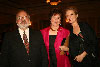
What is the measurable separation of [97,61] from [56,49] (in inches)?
33.9

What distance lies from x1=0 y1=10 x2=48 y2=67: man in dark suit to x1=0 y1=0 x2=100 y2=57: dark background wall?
547 centimetres

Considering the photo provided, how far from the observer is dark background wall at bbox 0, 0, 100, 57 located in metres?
7.50

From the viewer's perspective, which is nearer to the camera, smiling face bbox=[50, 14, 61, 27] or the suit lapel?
the suit lapel

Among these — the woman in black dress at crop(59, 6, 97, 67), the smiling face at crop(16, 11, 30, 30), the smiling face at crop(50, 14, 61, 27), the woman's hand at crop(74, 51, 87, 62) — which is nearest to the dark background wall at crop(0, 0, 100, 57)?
the smiling face at crop(50, 14, 61, 27)

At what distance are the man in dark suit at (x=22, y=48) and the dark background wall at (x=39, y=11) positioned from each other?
5468 mm

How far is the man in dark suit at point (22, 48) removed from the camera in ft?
6.68

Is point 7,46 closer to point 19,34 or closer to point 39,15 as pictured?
point 19,34

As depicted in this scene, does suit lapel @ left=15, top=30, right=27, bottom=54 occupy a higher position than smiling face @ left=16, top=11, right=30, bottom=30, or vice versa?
smiling face @ left=16, top=11, right=30, bottom=30

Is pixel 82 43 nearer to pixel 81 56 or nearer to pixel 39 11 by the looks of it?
pixel 81 56

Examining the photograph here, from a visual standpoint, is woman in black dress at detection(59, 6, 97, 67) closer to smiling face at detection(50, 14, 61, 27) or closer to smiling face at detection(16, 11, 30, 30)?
smiling face at detection(50, 14, 61, 27)

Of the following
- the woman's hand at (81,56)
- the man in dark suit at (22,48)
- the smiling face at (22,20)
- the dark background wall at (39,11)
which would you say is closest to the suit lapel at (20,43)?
the man in dark suit at (22,48)

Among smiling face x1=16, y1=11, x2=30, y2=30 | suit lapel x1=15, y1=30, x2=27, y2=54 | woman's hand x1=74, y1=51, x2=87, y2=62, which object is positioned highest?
smiling face x1=16, y1=11, x2=30, y2=30

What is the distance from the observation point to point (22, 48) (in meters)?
2.03

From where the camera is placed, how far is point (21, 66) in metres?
2.04
